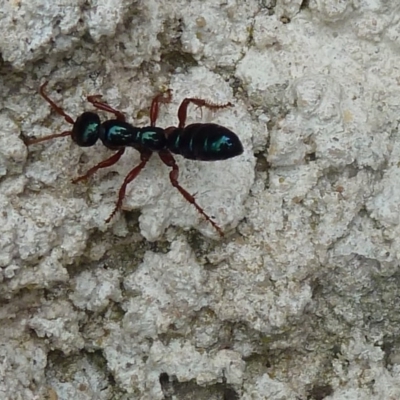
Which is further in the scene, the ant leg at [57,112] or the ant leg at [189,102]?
the ant leg at [189,102]

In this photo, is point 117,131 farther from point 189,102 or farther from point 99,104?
point 189,102

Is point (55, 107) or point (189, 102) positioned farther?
point (189, 102)

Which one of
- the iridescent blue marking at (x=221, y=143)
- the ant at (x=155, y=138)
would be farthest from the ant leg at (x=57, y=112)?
the iridescent blue marking at (x=221, y=143)

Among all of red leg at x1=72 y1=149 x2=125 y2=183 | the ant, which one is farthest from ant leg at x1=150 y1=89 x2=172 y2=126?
red leg at x1=72 y1=149 x2=125 y2=183

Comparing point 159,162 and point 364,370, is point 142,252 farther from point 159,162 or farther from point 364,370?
point 364,370

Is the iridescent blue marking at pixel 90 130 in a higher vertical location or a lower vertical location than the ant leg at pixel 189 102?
lower

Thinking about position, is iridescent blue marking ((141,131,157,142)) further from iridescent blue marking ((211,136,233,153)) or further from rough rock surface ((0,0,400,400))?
iridescent blue marking ((211,136,233,153))

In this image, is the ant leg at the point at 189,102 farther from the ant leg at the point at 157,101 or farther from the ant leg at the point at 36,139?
the ant leg at the point at 36,139

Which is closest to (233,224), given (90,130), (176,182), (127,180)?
(176,182)
